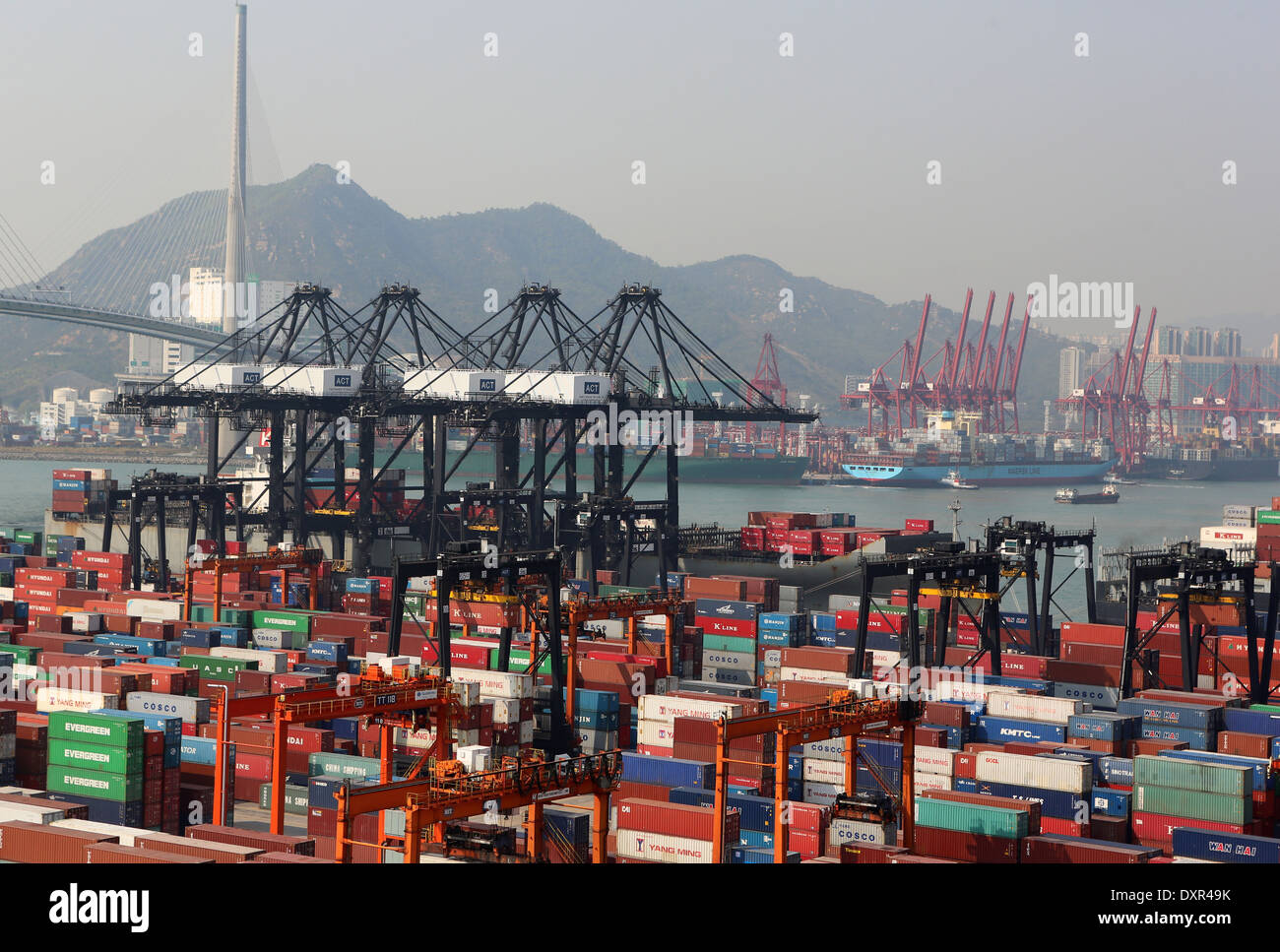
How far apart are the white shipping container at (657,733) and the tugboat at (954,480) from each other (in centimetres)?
14872

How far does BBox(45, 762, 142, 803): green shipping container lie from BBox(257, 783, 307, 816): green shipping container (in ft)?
10.3

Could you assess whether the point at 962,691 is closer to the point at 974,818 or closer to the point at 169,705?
the point at 974,818

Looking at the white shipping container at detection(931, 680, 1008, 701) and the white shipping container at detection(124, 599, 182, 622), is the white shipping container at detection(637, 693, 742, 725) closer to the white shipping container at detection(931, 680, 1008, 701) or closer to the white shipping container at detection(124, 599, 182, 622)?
the white shipping container at detection(931, 680, 1008, 701)

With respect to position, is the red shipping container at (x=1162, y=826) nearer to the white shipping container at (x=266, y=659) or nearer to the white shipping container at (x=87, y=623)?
the white shipping container at (x=266, y=659)

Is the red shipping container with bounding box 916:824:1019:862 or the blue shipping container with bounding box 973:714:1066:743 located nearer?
the red shipping container with bounding box 916:824:1019:862

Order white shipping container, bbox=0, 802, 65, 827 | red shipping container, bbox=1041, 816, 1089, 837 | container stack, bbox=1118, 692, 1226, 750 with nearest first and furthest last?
white shipping container, bbox=0, 802, 65, 827, red shipping container, bbox=1041, 816, 1089, 837, container stack, bbox=1118, 692, 1226, 750

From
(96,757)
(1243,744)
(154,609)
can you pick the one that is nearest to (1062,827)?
(1243,744)

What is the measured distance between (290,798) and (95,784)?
12.7 ft

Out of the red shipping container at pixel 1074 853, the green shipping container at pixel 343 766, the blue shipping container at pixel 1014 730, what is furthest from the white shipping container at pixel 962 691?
the green shipping container at pixel 343 766

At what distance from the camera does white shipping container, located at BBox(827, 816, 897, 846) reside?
21.2 m

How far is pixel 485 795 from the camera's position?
1800cm

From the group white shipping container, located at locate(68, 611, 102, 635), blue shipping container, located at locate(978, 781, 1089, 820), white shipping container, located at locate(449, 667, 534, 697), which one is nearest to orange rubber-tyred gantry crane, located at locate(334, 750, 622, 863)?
blue shipping container, located at locate(978, 781, 1089, 820)
